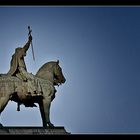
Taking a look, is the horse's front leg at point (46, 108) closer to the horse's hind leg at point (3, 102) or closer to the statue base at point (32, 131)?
the statue base at point (32, 131)

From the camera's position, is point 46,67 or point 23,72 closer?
point 23,72

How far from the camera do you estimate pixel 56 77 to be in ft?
67.9

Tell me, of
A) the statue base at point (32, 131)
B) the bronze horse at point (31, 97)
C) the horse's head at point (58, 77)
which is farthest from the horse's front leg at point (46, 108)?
the horse's head at point (58, 77)

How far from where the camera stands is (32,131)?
715 inches

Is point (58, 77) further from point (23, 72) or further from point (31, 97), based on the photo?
point (31, 97)

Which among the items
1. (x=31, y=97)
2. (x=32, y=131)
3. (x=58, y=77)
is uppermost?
(x=58, y=77)

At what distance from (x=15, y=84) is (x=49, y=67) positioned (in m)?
2.10

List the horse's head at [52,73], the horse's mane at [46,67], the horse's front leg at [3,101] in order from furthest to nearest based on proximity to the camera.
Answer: the horse's mane at [46,67], the horse's head at [52,73], the horse's front leg at [3,101]

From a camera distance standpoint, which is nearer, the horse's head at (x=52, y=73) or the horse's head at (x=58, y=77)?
the horse's head at (x=52, y=73)

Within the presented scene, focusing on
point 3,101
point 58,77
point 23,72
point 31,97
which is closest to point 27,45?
point 23,72

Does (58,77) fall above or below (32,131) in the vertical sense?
above

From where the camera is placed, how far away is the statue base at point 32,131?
17.9m
